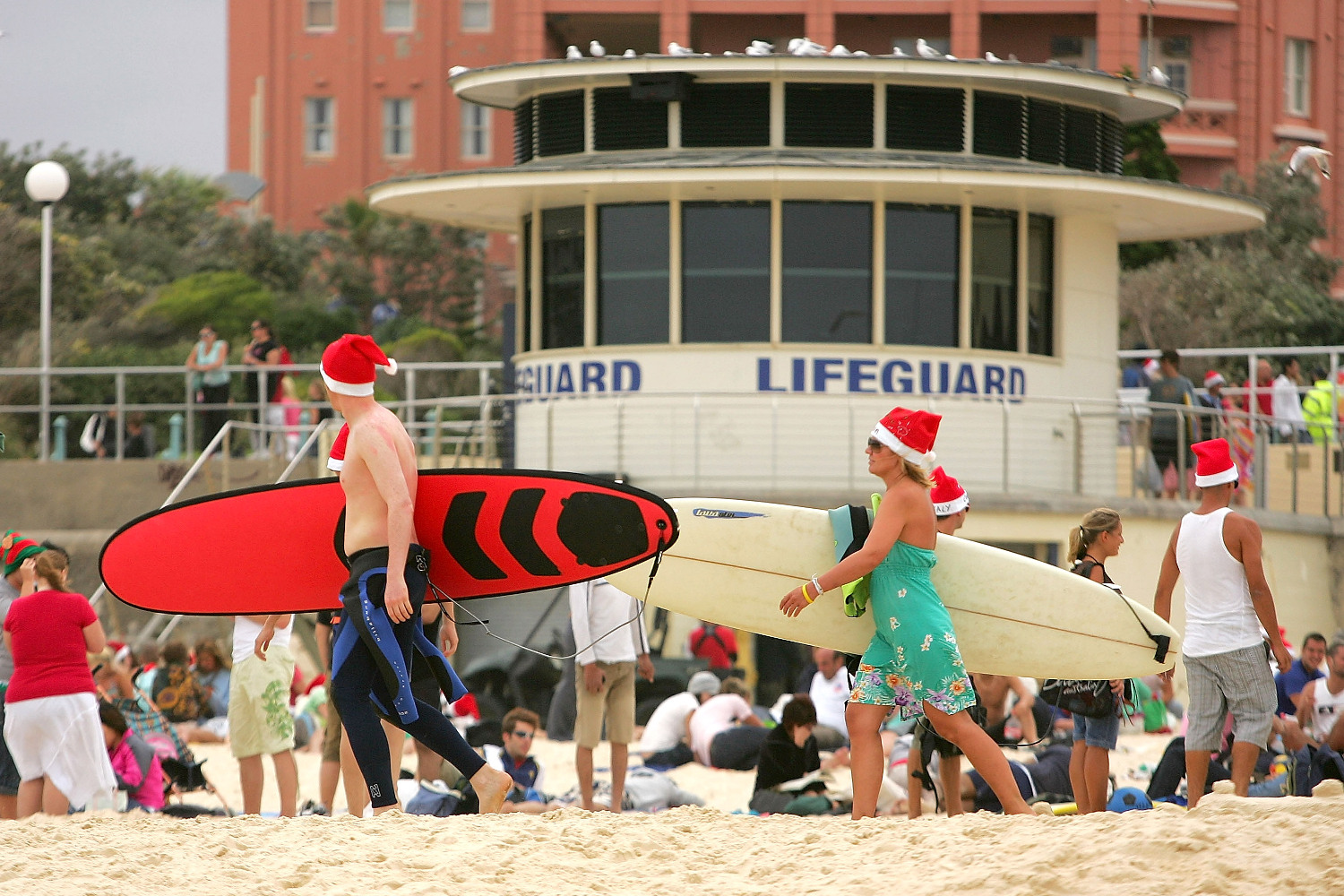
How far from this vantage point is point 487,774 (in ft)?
21.3

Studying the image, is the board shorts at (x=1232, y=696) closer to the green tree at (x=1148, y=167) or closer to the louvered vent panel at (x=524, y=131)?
the louvered vent panel at (x=524, y=131)

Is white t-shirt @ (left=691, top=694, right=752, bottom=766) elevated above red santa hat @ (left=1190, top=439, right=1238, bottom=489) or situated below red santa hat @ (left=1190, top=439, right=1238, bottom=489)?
below

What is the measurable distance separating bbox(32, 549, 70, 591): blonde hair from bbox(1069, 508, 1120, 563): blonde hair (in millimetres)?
4926

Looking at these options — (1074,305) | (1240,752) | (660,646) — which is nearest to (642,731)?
(660,646)

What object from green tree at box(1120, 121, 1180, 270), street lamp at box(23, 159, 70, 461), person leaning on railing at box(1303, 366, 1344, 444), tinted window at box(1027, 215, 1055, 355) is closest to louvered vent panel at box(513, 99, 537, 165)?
street lamp at box(23, 159, 70, 461)

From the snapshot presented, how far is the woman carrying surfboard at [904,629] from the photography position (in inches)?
261

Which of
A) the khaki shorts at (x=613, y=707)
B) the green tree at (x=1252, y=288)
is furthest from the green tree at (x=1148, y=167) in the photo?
the khaki shorts at (x=613, y=707)

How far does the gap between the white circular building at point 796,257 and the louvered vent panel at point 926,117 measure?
0.02 m

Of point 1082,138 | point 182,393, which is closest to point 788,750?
point 1082,138

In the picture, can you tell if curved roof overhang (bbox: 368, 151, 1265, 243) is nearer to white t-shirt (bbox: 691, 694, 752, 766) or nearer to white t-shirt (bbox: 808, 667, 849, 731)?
white t-shirt (bbox: 808, 667, 849, 731)

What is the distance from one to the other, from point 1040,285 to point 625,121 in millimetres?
4546

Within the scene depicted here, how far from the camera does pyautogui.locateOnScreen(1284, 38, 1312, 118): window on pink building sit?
44250mm

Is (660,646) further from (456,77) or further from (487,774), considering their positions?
(487,774)

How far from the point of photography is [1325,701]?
1032cm
